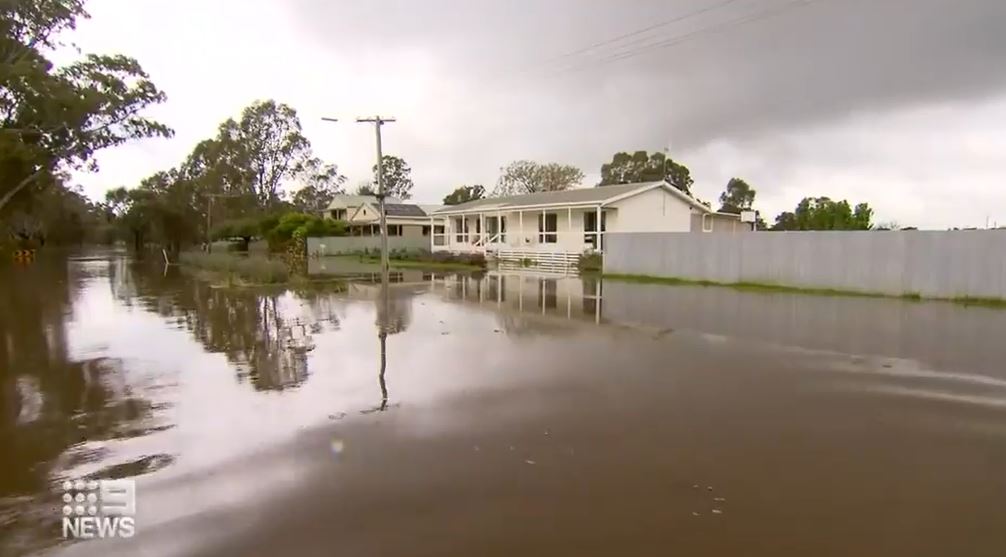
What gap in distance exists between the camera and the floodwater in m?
4.42

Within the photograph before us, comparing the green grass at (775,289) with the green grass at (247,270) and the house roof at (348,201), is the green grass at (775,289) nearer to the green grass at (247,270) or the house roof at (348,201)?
the green grass at (247,270)

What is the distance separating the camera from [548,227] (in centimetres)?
3669

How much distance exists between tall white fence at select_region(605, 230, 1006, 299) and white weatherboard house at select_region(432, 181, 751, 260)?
7195 millimetres

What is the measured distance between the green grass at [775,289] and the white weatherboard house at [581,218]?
564cm

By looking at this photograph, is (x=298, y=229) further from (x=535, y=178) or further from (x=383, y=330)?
(x=383, y=330)

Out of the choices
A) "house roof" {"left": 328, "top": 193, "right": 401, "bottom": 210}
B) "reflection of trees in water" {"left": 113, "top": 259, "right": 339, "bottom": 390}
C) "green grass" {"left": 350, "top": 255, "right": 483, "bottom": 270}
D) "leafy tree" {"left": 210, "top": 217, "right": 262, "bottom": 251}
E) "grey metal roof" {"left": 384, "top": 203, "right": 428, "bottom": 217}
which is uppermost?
"house roof" {"left": 328, "top": 193, "right": 401, "bottom": 210}

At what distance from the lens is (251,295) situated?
2086 cm

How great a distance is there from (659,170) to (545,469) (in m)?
58.8

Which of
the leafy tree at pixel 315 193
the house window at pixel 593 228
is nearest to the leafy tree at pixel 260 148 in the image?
the leafy tree at pixel 315 193

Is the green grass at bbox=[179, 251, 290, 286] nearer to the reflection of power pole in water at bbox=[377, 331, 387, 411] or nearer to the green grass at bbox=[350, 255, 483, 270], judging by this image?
the green grass at bbox=[350, 255, 483, 270]

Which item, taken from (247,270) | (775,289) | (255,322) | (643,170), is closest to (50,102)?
(247,270)

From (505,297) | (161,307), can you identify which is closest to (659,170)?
(505,297)

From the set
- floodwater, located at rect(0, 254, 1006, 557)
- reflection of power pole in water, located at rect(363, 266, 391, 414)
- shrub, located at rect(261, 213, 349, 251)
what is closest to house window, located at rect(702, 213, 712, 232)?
reflection of power pole in water, located at rect(363, 266, 391, 414)

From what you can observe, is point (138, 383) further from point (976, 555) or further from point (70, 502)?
point (976, 555)
